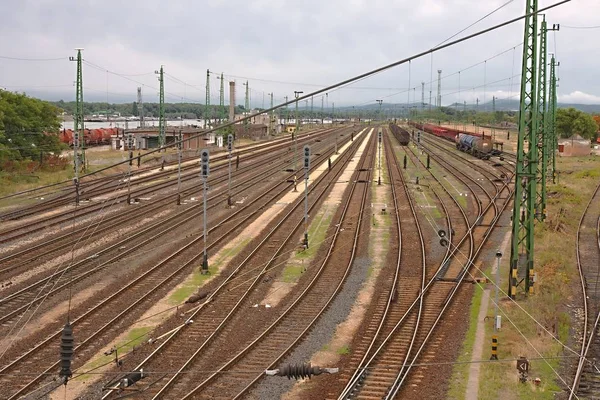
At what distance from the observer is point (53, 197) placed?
128 ft

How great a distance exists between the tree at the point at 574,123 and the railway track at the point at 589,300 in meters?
54.9

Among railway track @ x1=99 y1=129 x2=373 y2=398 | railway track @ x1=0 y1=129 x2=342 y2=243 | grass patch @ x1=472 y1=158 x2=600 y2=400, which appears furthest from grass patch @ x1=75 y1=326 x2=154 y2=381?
railway track @ x1=0 y1=129 x2=342 y2=243

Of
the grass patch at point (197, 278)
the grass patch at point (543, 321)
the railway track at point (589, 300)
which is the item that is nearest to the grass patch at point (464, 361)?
the grass patch at point (543, 321)

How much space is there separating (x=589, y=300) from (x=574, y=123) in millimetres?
73431

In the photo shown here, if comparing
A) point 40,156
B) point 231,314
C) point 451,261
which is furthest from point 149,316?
point 40,156

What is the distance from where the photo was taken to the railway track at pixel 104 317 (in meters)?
13.7

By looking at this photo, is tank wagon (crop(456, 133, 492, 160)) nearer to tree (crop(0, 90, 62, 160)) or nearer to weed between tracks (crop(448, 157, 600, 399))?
weed between tracks (crop(448, 157, 600, 399))

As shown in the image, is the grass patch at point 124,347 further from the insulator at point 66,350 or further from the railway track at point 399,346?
the railway track at point 399,346

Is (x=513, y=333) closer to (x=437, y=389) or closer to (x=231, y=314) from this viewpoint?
(x=437, y=389)

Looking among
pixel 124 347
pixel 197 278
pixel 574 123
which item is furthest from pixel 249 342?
pixel 574 123

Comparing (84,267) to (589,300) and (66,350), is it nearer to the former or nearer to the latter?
(66,350)

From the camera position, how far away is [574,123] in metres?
85.2

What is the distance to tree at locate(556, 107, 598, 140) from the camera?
85375mm

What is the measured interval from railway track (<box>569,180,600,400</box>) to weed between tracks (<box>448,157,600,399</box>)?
0.85 ft
